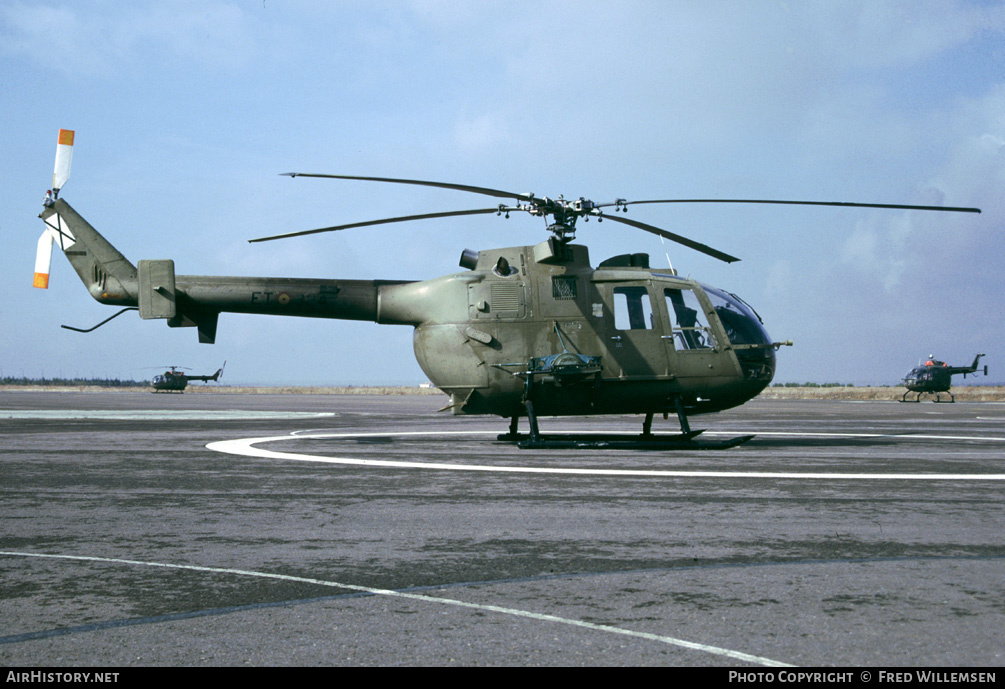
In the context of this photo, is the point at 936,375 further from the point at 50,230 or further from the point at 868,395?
the point at 50,230

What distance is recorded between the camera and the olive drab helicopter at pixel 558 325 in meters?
14.0

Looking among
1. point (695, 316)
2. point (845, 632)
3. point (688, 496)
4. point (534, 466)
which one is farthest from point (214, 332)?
point (845, 632)

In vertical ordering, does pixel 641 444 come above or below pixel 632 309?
below

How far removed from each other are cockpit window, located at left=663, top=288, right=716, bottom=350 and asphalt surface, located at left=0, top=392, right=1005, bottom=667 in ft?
14.7

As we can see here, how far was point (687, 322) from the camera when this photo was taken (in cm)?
1427

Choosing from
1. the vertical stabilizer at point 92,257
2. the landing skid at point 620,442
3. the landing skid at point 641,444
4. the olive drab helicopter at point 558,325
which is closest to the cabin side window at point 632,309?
the olive drab helicopter at point 558,325

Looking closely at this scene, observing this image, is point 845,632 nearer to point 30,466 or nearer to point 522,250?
point 30,466

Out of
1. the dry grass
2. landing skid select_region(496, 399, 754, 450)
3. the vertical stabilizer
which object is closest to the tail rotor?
the vertical stabilizer

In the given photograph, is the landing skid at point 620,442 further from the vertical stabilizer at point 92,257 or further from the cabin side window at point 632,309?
the vertical stabilizer at point 92,257

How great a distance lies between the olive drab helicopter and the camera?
14.0 metres

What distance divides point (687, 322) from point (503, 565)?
1038 centimetres

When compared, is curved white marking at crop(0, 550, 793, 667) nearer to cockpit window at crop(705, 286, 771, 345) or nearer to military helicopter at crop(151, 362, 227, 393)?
cockpit window at crop(705, 286, 771, 345)
